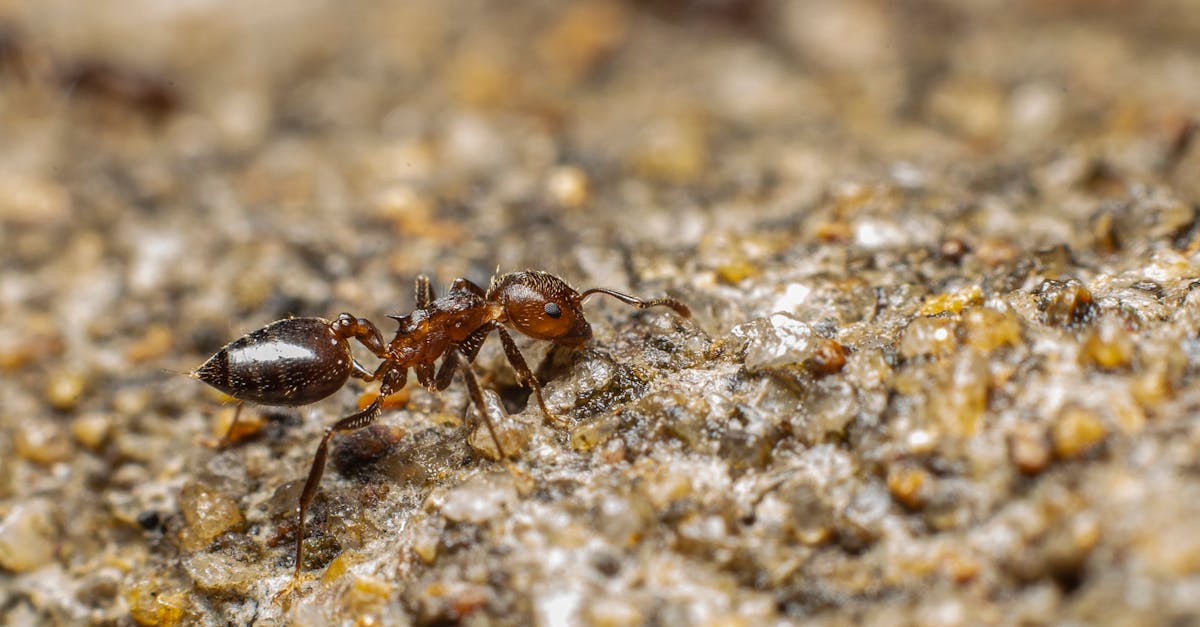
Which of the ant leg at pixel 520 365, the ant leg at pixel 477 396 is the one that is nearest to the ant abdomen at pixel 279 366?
the ant leg at pixel 477 396

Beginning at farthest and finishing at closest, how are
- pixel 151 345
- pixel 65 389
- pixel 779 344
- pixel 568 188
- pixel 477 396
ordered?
pixel 568 188 → pixel 151 345 → pixel 65 389 → pixel 477 396 → pixel 779 344

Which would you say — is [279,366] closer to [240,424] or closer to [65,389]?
[240,424]

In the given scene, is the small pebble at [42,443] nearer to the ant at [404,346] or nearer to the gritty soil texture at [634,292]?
the gritty soil texture at [634,292]

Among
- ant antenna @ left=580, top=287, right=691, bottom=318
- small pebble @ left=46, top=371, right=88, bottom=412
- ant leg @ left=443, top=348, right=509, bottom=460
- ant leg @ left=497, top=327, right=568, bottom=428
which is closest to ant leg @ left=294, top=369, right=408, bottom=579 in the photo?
ant leg @ left=443, top=348, right=509, bottom=460

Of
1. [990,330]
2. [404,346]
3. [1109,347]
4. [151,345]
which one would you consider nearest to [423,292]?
[404,346]

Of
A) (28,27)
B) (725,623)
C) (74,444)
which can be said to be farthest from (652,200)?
(28,27)

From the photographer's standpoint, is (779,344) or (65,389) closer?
(779,344)
